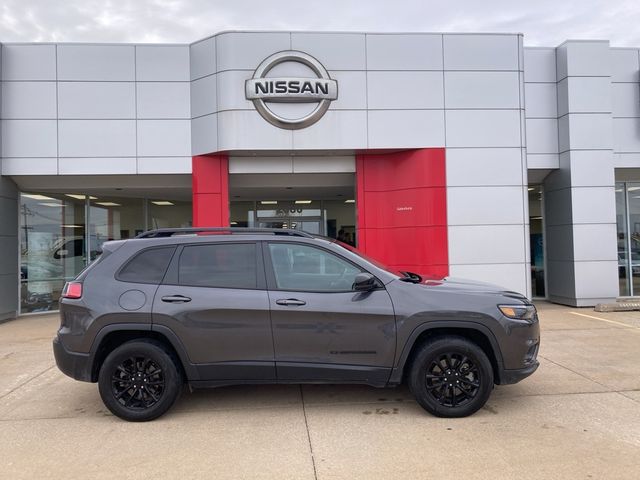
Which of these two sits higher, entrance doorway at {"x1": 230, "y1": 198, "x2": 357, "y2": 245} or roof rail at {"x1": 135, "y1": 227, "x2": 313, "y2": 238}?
entrance doorway at {"x1": 230, "y1": 198, "x2": 357, "y2": 245}

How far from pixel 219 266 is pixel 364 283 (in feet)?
4.62

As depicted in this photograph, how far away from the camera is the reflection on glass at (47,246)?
12.3m

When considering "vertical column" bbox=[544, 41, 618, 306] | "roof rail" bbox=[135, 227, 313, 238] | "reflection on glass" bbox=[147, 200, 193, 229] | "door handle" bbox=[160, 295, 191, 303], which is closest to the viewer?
"door handle" bbox=[160, 295, 191, 303]

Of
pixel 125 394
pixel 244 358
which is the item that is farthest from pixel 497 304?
pixel 125 394

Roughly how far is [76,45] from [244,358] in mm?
9659

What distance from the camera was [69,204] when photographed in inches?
514

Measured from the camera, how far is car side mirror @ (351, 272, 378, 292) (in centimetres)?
452

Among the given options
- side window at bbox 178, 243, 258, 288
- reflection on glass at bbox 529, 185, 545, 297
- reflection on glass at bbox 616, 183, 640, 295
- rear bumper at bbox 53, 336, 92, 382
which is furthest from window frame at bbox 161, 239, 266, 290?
reflection on glass at bbox 616, 183, 640, 295

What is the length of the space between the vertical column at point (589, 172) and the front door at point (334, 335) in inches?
341

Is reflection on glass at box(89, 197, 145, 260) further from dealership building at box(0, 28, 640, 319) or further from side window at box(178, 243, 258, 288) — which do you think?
side window at box(178, 243, 258, 288)

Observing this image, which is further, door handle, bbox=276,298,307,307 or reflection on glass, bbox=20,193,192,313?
reflection on glass, bbox=20,193,192,313

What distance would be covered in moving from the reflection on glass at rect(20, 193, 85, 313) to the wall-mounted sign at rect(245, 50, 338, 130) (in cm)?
611

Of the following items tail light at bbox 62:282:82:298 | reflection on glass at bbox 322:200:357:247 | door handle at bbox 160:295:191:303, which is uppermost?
reflection on glass at bbox 322:200:357:247

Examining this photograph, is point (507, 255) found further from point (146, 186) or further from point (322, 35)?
point (146, 186)
